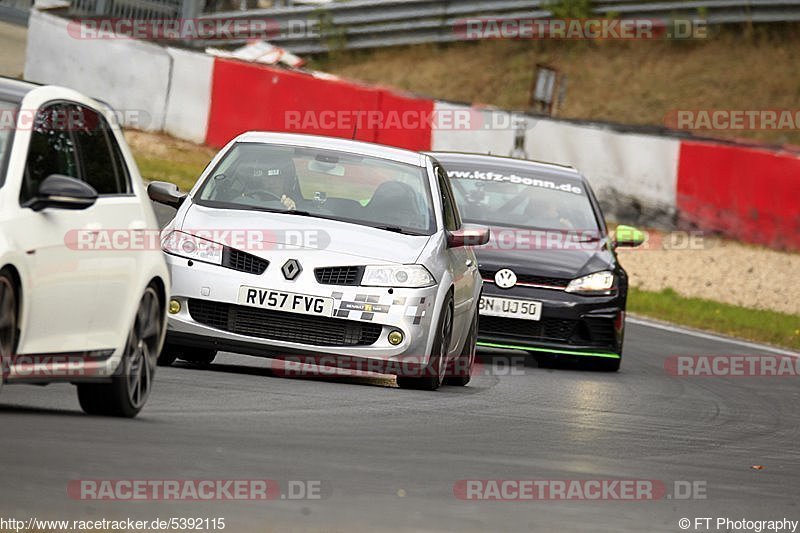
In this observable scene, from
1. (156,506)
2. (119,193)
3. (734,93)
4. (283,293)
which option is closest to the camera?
(156,506)

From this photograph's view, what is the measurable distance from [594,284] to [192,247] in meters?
4.38

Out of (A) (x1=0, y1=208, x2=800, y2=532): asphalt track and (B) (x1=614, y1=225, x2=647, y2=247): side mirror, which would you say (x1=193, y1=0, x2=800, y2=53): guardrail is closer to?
(B) (x1=614, y1=225, x2=647, y2=247): side mirror

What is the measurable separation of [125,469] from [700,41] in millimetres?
28001

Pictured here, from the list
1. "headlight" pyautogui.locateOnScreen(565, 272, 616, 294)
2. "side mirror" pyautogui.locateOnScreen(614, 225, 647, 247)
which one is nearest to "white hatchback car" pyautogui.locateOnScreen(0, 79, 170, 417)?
"headlight" pyautogui.locateOnScreen(565, 272, 616, 294)

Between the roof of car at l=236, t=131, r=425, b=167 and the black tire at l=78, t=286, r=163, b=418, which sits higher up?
the roof of car at l=236, t=131, r=425, b=167

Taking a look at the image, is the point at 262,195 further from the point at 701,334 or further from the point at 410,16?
the point at 410,16

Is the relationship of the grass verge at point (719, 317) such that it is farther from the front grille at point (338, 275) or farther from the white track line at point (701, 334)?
the front grille at point (338, 275)

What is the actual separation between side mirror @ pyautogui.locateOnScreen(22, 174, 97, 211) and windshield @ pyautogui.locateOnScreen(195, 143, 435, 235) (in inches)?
159

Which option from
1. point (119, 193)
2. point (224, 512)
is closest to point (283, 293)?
point (119, 193)

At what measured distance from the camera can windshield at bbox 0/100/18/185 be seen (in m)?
7.98

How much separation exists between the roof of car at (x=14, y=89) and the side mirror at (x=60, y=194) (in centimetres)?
59

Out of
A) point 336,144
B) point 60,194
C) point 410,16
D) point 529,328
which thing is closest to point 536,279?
point 529,328

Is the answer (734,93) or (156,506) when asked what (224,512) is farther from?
(734,93)

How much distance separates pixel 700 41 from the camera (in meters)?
34.2
